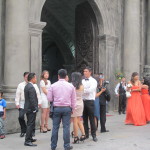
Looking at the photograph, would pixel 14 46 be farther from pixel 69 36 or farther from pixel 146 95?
pixel 69 36

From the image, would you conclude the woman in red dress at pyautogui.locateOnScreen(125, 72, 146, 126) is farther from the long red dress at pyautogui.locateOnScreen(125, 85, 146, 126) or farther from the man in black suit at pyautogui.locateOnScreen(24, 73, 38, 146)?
the man in black suit at pyautogui.locateOnScreen(24, 73, 38, 146)

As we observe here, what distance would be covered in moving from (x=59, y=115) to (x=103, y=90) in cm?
212

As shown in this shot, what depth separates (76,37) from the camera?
1445 centimetres

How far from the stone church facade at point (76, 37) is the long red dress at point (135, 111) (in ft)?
10.7

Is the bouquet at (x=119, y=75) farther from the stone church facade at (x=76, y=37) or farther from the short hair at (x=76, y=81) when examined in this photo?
the short hair at (x=76, y=81)

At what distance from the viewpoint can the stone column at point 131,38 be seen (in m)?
13.8

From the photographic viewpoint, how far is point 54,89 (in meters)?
6.19

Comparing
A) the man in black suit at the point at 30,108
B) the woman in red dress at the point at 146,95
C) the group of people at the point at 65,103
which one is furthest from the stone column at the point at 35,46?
the woman in red dress at the point at 146,95

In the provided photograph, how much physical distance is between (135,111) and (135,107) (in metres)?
0.13

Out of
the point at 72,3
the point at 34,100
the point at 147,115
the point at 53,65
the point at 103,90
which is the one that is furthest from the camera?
the point at 53,65

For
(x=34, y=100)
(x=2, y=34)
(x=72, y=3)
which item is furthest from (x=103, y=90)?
(x=72, y=3)

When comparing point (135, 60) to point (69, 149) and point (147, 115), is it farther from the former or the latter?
point (69, 149)

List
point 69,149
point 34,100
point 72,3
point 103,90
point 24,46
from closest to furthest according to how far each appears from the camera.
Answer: point 69,149, point 34,100, point 103,90, point 24,46, point 72,3

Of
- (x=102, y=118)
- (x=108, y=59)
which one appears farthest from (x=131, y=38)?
(x=102, y=118)
